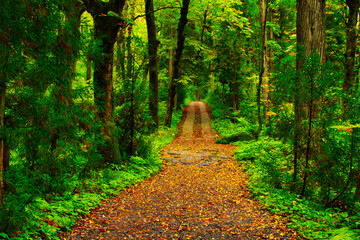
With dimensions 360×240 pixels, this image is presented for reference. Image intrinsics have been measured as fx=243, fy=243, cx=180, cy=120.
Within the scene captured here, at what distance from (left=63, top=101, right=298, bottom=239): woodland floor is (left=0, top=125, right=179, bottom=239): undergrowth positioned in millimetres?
226

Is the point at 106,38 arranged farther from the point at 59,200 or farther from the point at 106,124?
the point at 59,200

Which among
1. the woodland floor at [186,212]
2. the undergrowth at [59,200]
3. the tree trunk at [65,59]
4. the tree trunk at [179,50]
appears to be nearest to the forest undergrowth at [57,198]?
the undergrowth at [59,200]

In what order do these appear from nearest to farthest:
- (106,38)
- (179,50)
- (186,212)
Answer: (186,212) < (106,38) < (179,50)

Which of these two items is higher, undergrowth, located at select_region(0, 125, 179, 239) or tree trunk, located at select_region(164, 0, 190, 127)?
tree trunk, located at select_region(164, 0, 190, 127)

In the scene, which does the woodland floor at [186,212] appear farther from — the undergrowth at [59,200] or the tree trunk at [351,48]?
the tree trunk at [351,48]

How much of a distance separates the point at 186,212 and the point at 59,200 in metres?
2.39

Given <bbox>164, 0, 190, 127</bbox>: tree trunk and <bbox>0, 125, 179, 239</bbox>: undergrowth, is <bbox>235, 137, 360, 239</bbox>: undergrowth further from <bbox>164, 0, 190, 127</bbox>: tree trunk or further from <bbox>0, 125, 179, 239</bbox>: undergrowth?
<bbox>164, 0, 190, 127</bbox>: tree trunk

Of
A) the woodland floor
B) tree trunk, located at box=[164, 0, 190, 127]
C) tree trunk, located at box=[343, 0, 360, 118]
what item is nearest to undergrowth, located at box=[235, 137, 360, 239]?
the woodland floor

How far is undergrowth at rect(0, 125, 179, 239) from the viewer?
110 inches

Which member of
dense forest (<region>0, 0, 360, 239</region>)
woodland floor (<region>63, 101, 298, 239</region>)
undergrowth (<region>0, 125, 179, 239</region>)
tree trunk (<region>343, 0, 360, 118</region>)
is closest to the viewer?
undergrowth (<region>0, 125, 179, 239</region>)

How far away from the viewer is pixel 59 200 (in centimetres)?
432

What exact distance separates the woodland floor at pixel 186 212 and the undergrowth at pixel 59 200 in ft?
0.74

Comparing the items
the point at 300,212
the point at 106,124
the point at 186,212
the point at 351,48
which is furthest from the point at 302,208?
the point at 351,48

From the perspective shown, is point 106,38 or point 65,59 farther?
point 106,38
